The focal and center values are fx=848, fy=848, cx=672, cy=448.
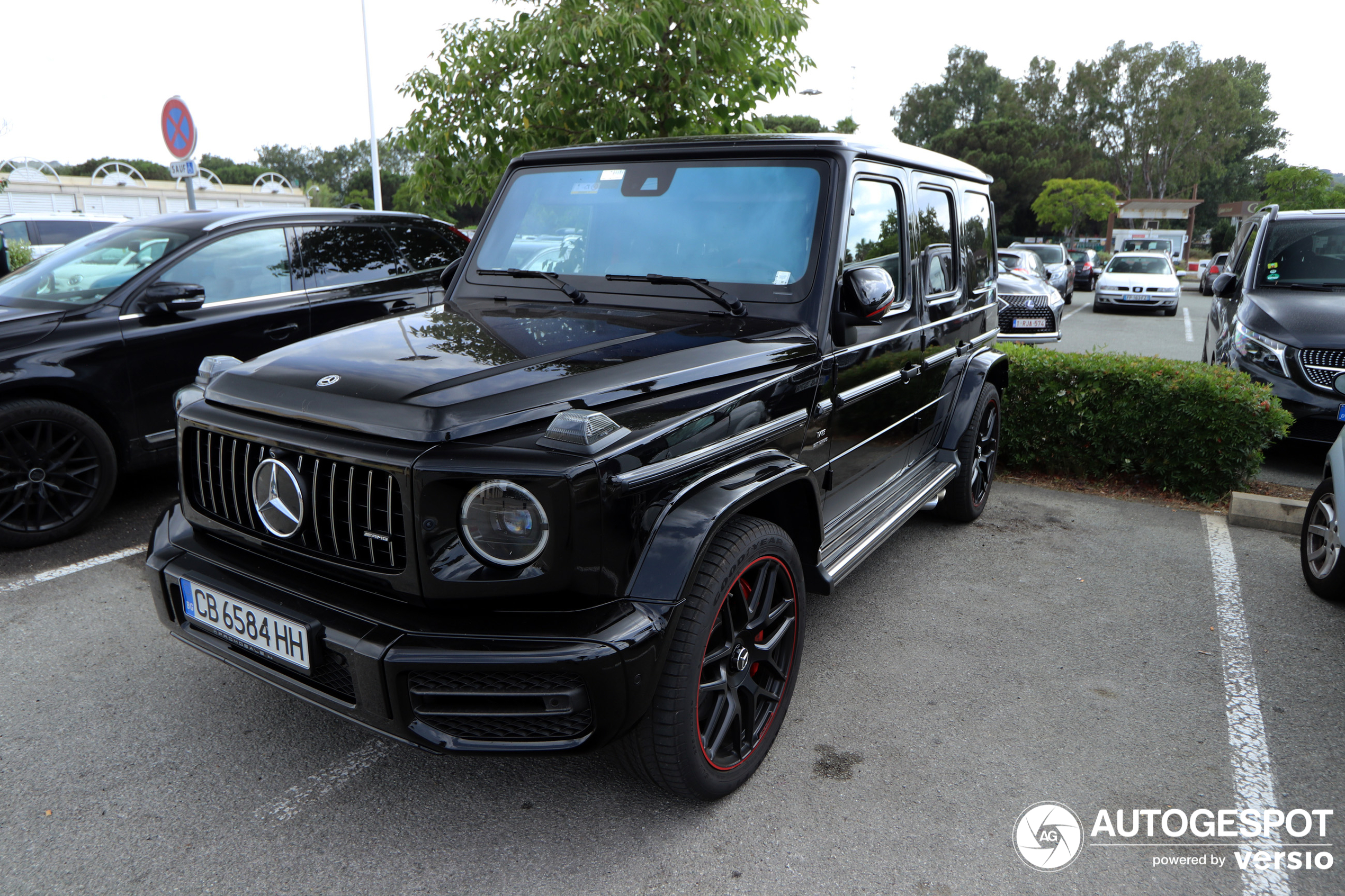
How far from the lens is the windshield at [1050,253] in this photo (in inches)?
845

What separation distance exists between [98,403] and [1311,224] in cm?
922

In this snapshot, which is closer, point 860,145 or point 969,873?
point 969,873

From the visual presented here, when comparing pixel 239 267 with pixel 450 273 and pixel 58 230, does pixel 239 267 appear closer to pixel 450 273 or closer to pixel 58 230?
pixel 450 273

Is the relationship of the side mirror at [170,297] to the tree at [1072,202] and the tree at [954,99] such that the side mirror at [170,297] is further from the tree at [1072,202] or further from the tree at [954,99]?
the tree at [954,99]

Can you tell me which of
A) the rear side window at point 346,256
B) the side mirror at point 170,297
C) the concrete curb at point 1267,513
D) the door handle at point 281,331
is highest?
the rear side window at point 346,256

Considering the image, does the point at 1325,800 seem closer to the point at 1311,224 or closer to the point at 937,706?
the point at 937,706

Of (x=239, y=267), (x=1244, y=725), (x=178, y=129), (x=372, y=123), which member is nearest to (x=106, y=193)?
(x=372, y=123)

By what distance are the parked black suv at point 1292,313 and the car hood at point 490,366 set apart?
502 cm

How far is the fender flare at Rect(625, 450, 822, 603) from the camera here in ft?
7.00

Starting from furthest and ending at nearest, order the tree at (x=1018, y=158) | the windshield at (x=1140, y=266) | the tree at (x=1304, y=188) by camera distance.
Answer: the tree at (x=1018, y=158), the tree at (x=1304, y=188), the windshield at (x=1140, y=266)

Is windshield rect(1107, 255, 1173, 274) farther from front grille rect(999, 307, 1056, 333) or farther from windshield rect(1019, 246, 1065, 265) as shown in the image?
front grille rect(999, 307, 1056, 333)

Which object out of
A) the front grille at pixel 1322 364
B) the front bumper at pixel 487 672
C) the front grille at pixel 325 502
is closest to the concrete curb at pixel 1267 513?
the front grille at pixel 1322 364

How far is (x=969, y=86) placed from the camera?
72.4 metres

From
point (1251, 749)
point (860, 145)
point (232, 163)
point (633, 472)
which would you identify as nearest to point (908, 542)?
point (1251, 749)
